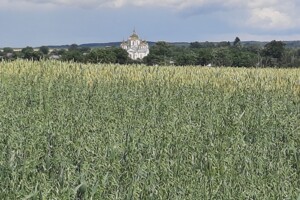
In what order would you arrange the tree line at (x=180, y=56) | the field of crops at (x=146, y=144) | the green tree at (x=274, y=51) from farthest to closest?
the green tree at (x=274, y=51) < the tree line at (x=180, y=56) < the field of crops at (x=146, y=144)

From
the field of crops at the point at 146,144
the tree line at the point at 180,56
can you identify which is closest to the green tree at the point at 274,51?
the tree line at the point at 180,56

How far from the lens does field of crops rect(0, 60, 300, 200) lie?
4.17m

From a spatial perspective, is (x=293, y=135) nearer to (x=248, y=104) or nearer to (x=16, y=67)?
(x=248, y=104)

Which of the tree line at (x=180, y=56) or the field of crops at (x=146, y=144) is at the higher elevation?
the field of crops at (x=146, y=144)

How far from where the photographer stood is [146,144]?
5.86 metres

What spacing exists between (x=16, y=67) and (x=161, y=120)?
27.8 ft

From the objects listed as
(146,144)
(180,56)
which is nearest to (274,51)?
(180,56)

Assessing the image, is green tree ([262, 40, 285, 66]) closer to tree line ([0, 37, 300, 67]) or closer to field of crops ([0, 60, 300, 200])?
tree line ([0, 37, 300, 67])

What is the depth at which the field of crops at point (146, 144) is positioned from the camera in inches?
164

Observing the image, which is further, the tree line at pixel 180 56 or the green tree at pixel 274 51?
the green tree at pixel 274 51

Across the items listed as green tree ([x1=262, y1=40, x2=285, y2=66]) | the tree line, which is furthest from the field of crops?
green tree ([x1=262, y1=40, x2=285, y2=66])

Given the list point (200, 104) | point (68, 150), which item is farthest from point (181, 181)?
point (200, 104)

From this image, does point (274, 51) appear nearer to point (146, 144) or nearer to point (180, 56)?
point (180, 56)

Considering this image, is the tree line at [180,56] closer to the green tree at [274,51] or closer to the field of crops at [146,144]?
the green tree at [274,51]
